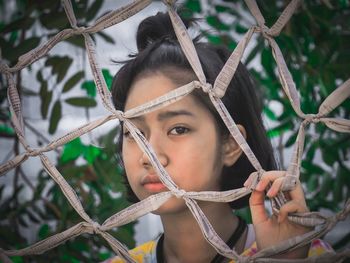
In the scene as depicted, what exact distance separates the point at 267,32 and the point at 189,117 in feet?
0.53

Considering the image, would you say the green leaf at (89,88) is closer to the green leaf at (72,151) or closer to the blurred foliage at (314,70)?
the green leaf at (72,151)

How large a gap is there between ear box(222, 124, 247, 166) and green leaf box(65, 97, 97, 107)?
374 mm

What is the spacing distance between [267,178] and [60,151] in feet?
2.38

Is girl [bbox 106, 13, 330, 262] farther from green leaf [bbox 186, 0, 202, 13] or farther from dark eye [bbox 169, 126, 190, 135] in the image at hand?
green leaf [bbox 186, 0, 202, 13]

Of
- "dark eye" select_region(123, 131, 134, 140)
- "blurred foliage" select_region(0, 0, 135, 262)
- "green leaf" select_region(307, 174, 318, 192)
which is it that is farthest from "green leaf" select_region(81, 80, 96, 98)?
"green leaf" select_region(307, 174, 318, 192)

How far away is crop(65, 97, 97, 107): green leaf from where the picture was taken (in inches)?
38.9

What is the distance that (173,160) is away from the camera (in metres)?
0.64

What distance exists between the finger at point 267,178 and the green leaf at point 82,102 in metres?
0.52

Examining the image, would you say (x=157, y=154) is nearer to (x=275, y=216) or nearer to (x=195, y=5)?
(x=275, y=216)

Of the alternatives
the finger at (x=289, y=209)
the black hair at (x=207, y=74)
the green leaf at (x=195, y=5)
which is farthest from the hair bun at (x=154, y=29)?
the green leaf at (x=195, y=5)

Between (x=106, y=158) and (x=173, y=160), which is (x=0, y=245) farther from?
(x=173, y=160)

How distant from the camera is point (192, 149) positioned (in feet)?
2.13

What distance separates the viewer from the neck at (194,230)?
716 millimetres

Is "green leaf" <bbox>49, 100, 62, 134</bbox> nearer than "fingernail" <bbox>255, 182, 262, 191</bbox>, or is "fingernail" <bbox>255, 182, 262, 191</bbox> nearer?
"fingernail" <bbox>255, 182, 262, 191</bbox>
